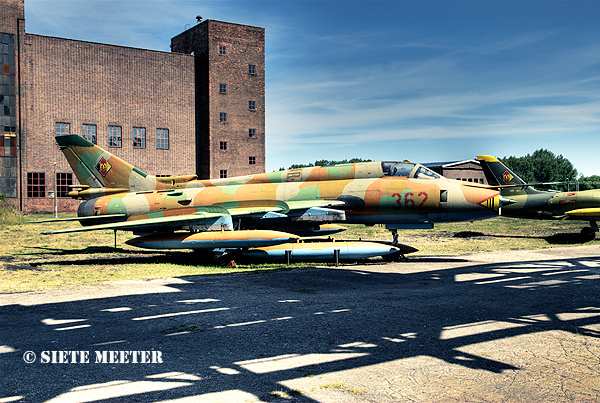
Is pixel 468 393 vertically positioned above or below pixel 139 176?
below

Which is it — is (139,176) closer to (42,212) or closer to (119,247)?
(119,247)

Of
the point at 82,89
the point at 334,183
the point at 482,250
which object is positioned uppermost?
the point at 82,89

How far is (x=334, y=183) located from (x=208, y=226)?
492cm

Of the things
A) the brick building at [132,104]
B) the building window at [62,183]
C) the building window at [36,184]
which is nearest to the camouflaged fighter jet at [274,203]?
the building window at [62,183]

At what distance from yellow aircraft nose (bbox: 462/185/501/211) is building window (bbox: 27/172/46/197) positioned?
45.3m

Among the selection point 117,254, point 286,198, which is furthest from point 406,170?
point 117,254

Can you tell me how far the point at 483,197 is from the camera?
52.0ft

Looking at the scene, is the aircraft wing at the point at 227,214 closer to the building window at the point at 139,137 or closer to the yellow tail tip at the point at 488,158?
the yellow tail tip at the point at 488,158

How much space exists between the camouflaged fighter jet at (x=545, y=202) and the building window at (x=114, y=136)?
38.5 meters

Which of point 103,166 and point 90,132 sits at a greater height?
point 90,132

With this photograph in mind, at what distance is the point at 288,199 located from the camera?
17.7 metres

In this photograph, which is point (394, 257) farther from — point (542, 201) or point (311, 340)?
point (542, 201)

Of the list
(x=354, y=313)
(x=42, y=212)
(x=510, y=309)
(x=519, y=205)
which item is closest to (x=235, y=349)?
(x=354, y=313)

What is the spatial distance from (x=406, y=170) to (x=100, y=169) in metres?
12.7
